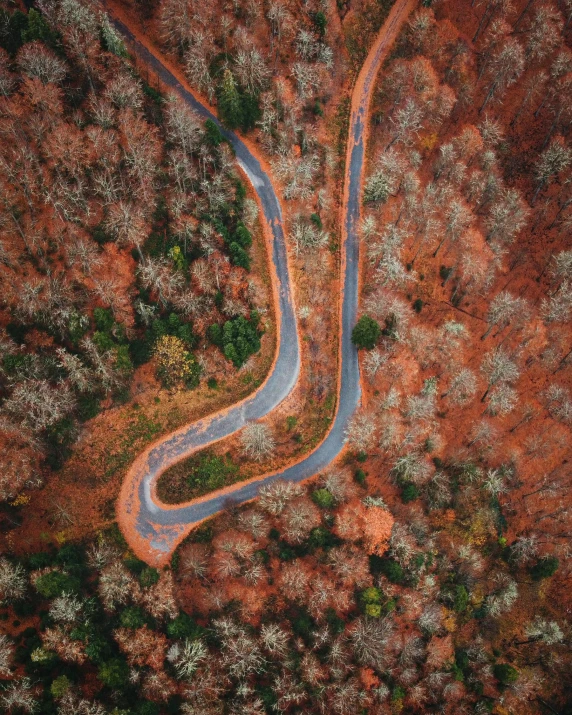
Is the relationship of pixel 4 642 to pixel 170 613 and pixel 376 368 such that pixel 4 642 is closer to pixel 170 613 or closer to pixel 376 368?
pixel 170 613

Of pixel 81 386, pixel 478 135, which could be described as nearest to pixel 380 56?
pixel 478 135

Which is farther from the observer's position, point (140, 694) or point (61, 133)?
point (61, 133)

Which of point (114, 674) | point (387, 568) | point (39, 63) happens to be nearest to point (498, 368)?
point (387, 568)

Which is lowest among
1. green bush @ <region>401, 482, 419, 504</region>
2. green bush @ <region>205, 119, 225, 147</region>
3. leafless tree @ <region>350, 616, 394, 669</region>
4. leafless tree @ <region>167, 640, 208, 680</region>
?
leafless tree @ <region>350, 616, 394, 669</region>

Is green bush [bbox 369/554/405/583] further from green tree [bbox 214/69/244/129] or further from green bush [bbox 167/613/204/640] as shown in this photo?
green tree [bbox 214/69/244/129]

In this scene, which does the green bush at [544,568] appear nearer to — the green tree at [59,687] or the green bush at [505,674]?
the green bush at [505,674]

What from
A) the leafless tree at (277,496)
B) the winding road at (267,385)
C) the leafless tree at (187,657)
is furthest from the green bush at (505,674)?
the leafless tree at (187,657)

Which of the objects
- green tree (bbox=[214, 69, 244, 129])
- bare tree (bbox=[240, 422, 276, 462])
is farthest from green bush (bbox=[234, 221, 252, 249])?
bare tree (bbox=[240, 422, 276, 462])
